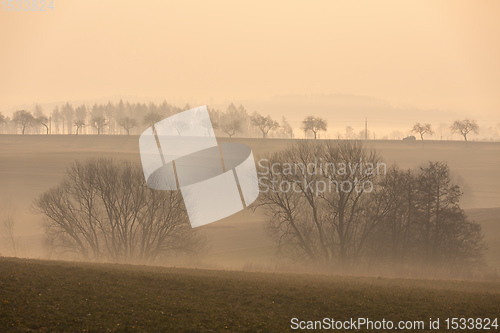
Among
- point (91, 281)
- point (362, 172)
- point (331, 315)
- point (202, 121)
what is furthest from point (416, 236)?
point (202, 121)

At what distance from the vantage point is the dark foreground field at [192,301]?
591 inches

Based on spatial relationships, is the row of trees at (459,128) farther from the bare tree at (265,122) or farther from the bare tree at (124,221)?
the bare tree at (124,221)

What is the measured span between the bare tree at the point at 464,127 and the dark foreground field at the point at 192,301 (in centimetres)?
13748

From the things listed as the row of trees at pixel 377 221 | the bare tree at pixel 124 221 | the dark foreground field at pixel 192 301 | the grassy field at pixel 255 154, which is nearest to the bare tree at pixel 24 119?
the grassy field at pixel 255 154

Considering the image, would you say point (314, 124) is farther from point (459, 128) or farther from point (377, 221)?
point (377, 221)

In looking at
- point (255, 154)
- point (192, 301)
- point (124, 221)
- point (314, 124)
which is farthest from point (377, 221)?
point (314, 124)

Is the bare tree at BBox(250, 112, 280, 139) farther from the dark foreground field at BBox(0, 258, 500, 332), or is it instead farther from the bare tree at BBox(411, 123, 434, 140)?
the dark foreground field at BBox(0, 258, 500, 332)

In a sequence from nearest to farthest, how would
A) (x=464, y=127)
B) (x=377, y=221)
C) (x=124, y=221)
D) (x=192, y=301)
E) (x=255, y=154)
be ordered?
(x=192, y=301) → (x=377, y=221) → (x=124, y=221) → (x=255, y=154) → (x=464, y=127)

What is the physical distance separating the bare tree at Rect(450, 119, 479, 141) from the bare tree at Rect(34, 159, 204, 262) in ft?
403

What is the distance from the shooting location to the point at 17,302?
15.2 metres

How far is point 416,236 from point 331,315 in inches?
1129

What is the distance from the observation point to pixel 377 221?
43094 mm

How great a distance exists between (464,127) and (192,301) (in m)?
147

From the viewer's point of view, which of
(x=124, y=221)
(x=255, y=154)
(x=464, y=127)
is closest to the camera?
(x=124, y=221)
